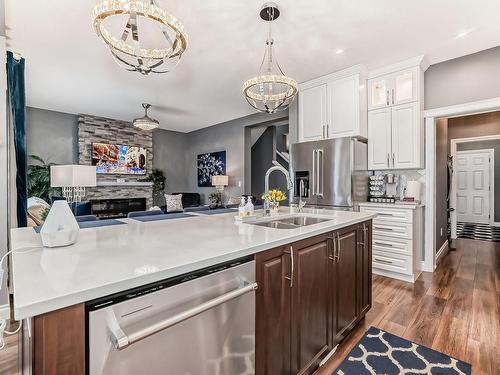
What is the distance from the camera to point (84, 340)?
27.7 inches

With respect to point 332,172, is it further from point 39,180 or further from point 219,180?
point 39,180

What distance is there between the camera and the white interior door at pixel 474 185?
646 cm

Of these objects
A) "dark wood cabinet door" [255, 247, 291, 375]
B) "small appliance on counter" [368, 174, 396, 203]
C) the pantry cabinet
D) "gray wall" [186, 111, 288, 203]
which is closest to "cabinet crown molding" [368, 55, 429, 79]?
"small appliance on counter" [368, 174, 396, 203]

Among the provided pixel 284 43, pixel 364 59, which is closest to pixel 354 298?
pixel 284 43

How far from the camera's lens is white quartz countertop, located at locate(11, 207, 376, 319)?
0.68m

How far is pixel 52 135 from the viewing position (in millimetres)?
5668

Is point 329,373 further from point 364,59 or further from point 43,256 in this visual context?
point 364,59

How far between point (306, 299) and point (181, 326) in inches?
31.5

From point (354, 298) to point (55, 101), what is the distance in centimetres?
605

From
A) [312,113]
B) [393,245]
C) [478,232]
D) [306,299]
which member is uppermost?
[312,113]

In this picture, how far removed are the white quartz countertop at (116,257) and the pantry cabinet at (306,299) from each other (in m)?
0.12

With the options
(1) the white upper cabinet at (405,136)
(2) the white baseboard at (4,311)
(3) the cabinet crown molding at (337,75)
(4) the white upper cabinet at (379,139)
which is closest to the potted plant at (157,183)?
(3) the cabinet crown molding at (337,75)

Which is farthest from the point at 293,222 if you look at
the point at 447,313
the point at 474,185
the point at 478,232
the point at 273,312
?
the point at 474,185

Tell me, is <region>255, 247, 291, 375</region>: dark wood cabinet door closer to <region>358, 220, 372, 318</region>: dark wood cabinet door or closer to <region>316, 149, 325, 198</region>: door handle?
<region>358, 220, 372, 318</region>: dark wood cabinet door
